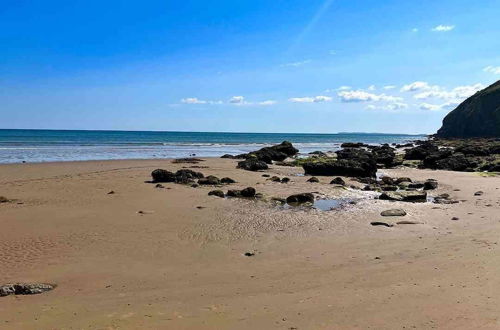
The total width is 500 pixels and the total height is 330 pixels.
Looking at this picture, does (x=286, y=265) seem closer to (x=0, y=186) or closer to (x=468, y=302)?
(x=468, y=302)

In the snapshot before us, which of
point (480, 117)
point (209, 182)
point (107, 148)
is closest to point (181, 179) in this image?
point (209, 182)

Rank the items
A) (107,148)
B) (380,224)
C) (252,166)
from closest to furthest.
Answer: (380,224), (252,166), (107,148)

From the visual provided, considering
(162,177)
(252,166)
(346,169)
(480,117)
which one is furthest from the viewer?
(480,117)

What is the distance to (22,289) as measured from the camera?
7684 millimetres

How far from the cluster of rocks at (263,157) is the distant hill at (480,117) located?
2727 inches

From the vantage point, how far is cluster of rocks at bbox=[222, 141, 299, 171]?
108ft

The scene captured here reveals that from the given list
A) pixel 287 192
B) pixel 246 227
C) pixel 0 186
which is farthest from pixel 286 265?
pixel 0 186

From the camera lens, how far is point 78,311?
22.5 feet

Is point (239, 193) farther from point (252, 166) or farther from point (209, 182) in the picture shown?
point (252, 166)

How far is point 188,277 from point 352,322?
11.7 feet

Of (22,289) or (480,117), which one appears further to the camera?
(480,117)

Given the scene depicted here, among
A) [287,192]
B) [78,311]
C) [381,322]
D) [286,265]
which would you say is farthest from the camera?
[287,192]

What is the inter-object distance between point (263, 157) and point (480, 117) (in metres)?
86.4

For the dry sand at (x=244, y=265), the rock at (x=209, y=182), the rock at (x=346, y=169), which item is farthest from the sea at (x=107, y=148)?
the dry sand at (x=244, y=265)
